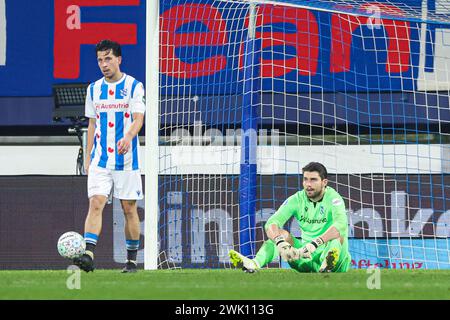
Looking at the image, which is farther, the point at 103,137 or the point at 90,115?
the point at 90,115

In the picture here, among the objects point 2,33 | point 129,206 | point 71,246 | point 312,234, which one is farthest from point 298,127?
point 2,33

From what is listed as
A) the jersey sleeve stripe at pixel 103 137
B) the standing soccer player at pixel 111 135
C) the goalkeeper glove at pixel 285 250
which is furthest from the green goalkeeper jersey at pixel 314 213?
the jersey sleeve stripe at pixel 103 137

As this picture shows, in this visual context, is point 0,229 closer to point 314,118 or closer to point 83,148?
point 83,148

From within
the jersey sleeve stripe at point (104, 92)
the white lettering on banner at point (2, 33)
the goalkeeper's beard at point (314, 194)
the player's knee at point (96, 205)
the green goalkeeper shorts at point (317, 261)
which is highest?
the white lettering on banner at point (2, 33)

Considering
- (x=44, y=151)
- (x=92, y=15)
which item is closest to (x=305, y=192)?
(x=92, y=15)

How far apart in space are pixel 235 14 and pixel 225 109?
1.36 metres

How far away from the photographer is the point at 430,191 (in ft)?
45.3

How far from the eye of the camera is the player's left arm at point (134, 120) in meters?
10.3

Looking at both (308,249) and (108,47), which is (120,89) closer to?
(108,47)

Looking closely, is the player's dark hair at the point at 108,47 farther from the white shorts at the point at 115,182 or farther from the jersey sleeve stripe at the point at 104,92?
the white shorts at the point at 115,182

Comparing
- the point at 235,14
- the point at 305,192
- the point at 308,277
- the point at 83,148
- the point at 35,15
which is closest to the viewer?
the point at 308,277

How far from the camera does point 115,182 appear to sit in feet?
35.0

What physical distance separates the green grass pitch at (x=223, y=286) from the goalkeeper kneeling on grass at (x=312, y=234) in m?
0.18

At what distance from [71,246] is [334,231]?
7.35 feet
